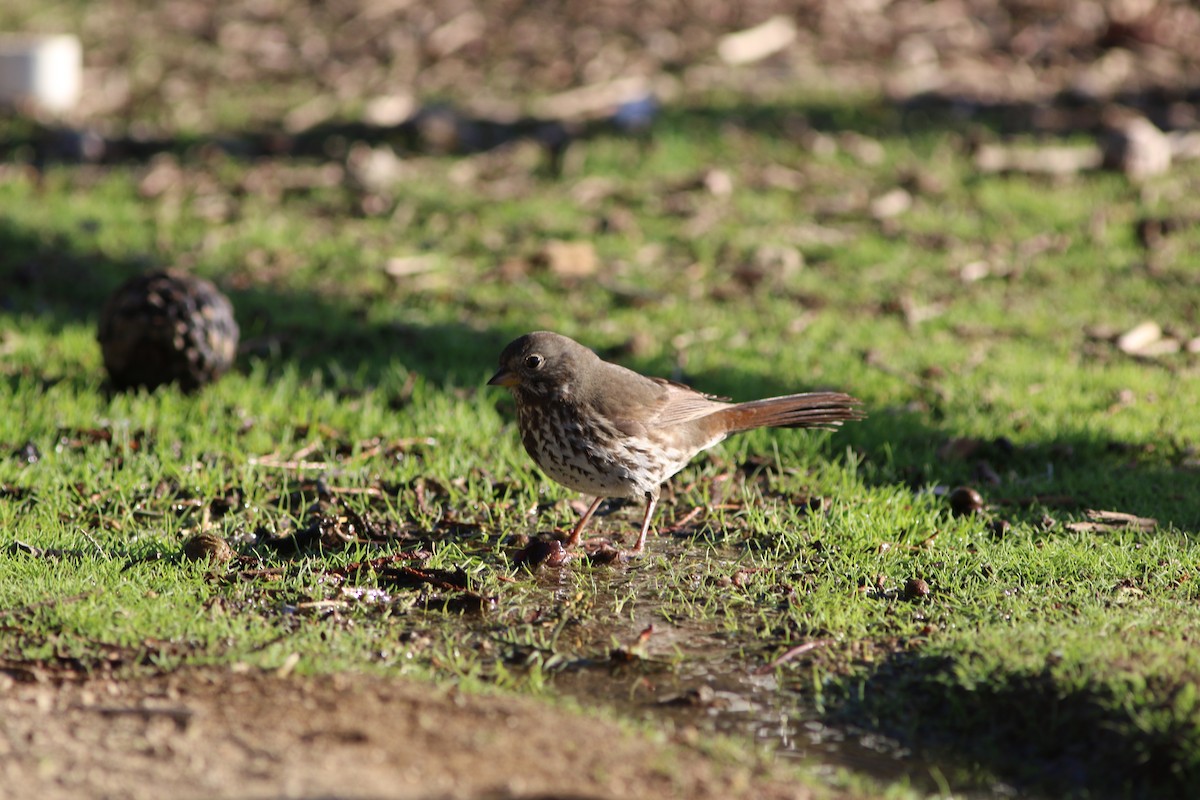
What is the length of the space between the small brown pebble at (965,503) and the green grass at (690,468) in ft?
0.35

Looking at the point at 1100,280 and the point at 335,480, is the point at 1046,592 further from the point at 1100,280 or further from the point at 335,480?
the point at 1100,280

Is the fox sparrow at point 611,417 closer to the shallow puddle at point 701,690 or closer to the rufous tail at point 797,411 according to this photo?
the rufous tail at point 797,411

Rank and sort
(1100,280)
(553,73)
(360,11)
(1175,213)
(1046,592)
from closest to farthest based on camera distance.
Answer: (1046,592), (1100,280), (1175,213), (553,73), (360,11)

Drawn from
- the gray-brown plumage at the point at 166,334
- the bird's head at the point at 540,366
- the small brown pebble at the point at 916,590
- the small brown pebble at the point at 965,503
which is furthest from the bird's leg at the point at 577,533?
the gray-brown plumage at the point at 166,334

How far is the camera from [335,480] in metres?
6.30

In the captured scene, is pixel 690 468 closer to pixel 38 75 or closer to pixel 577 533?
pixel 577 533

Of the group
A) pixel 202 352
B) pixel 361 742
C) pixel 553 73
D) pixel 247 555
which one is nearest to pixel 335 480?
pixel 247 555

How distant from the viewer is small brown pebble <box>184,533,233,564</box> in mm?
5410

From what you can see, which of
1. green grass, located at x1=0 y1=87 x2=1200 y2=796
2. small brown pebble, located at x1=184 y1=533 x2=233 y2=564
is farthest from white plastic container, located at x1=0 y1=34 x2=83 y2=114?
small brown pebble, located at x1=184 y1=533 x2=233 y2=564

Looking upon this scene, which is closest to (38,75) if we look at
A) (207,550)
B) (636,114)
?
(636,114)

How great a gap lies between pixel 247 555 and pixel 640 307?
12.9 feet

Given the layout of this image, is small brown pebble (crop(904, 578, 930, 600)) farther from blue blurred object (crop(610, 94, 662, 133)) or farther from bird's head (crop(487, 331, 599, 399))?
blue blurred object (crop(610, 94, 662, 133))

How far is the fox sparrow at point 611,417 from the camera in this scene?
18.5 feet

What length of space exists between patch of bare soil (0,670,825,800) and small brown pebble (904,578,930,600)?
5.06ft
